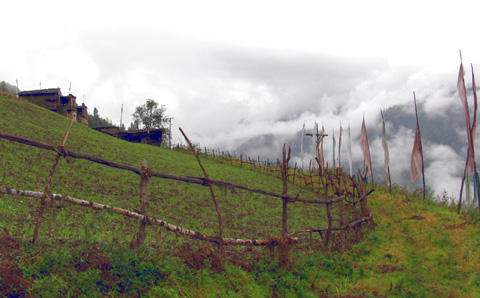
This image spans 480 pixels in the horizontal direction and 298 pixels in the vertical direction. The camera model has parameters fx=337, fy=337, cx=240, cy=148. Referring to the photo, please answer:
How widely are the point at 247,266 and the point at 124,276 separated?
2042 mm

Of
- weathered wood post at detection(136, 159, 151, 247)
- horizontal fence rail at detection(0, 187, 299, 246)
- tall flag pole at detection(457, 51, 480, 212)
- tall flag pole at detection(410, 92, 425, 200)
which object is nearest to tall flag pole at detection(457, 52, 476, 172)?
tall flag pole at detection(457, 51, 480, 212)

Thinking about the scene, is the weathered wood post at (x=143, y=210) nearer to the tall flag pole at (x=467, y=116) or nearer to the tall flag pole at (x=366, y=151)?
the tall flag pole at (x=467, y=116)

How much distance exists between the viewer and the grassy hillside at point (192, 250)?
Answer: 3.80 m

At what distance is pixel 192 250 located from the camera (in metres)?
5.04

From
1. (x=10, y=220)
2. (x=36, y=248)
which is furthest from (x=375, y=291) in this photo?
(x=10, y=220)

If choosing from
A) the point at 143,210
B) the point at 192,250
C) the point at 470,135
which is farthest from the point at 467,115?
the point at 143,210

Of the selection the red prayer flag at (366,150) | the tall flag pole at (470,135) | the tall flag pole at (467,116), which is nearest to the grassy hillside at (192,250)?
the tall flag pole at (470,135)

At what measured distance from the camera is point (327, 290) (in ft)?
17.2

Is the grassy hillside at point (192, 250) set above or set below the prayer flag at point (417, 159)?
below

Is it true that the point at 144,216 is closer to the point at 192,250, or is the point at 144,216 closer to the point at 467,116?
the point at 192,250

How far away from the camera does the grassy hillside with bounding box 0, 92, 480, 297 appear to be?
3.80 m

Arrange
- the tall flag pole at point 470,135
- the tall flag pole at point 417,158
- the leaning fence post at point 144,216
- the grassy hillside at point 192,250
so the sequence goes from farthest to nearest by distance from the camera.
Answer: the tall flag pole at point 417,158 < the tall flag pole at point 470,135 < the leaning fence post at point 144,216 < the grassy hillside at point 192,250

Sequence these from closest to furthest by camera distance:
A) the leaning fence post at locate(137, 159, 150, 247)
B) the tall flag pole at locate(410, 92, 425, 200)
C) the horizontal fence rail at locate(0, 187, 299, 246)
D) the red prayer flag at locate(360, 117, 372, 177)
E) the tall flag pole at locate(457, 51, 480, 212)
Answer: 1. the horizontal fence rail at locate(0, 187, 299, 246)
2. the leaning fence post at locate(137, 159, 150, 247)
3. the tall flag pole at locate(457, 51, 480, 212)
4. the tall flag pole at locate(410, 92, 425, 200)
5. the red prayer flag at locate(360, 117, 372, 177)

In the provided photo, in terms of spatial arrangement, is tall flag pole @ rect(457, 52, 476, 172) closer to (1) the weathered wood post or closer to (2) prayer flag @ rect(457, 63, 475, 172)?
(2) prayer flag @ rect(457, 63, 475, 172)
